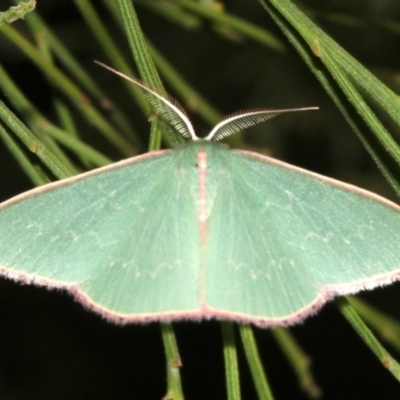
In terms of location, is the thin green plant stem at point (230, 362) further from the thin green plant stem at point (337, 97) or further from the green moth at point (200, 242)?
the thin green plant stem at point (337, 97)

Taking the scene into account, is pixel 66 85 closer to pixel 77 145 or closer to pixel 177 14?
pixel 77 145

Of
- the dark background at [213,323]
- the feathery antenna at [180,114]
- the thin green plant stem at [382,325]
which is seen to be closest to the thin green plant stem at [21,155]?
the feathery antenna at [180,114]

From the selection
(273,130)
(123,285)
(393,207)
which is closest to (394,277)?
(393,207)

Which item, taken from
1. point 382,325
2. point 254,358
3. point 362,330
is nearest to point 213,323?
point 382,325

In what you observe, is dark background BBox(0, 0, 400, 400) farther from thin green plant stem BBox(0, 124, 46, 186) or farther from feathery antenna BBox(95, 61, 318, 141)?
feathery antenna BBox(95, 61, 318, 141)

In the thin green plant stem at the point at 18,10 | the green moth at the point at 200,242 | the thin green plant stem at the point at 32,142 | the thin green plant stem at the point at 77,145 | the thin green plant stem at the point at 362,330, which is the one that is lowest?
the thin green plant stem at the point at 362,330

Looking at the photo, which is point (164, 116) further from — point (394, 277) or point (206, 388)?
point (206, 388)
